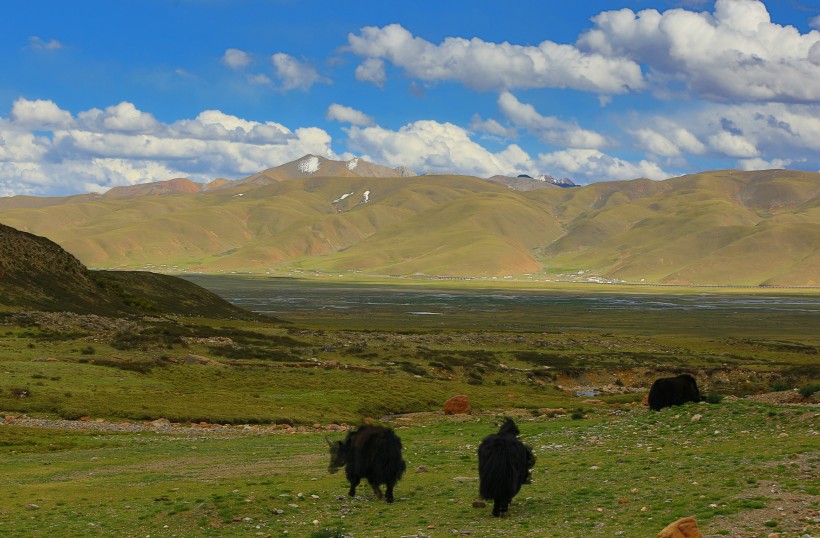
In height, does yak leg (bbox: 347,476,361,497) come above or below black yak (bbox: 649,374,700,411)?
below

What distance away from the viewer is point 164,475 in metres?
21.2

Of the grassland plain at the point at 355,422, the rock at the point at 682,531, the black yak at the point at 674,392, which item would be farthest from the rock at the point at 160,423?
the rock at the point at 682,531

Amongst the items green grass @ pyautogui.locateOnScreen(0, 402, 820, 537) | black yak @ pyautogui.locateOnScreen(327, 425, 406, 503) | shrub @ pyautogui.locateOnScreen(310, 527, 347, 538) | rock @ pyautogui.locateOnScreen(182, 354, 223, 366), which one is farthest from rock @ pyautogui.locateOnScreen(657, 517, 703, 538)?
rock @ pyautogui.locateOnScreen(182, 354, 223, 366)

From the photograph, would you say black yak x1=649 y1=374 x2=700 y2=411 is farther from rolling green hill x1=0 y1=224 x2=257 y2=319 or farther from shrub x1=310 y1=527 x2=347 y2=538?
rolling green hill x1=0 y1=224 x2=257 y2=319

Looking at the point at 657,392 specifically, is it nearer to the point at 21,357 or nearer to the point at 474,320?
the point at 21,357

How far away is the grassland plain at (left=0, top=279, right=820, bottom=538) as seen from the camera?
1460cm

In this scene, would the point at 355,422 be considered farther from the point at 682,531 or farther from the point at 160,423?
the point at 682,531

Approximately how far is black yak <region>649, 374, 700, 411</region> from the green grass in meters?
2.51

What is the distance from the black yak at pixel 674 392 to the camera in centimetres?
2720

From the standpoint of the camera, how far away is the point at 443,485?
18.1 m

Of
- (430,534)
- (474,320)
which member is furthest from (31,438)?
(474,320)

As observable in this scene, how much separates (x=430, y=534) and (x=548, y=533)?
1.90 meters

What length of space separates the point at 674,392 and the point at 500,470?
48.2ft

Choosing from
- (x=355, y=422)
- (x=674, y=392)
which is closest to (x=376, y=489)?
(x=674, y=392)
